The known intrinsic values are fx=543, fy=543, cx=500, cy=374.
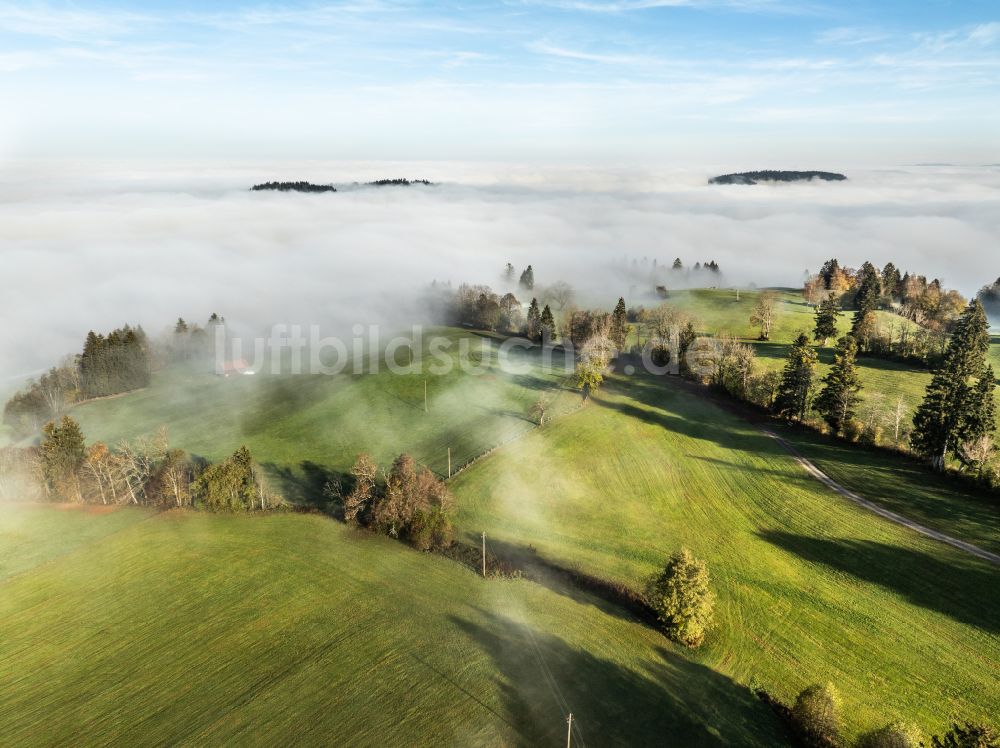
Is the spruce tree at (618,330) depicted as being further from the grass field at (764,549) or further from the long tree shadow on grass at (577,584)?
the long tree shadow on grass at (577,584)

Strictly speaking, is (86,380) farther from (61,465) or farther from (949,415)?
(949,415)

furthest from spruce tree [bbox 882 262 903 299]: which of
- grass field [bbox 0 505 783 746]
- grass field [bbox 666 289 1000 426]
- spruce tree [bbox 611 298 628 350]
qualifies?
grass field [bbox 0 505 783 746]

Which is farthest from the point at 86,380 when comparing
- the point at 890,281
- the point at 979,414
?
the point at 890,281

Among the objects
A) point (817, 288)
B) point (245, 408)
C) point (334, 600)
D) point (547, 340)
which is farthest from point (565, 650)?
point (817, 288)

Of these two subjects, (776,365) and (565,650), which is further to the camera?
(776,365)

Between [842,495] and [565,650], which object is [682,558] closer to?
[565,650]
